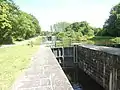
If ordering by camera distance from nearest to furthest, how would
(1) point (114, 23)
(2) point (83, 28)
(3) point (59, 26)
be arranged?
1. (1) point (114, 23)
2. (2) point (83, 28)
3. (3) point (59, 26)

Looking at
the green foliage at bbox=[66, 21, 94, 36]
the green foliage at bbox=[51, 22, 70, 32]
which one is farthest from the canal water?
the green foliage at bbox=[51, 22, 70, 32]

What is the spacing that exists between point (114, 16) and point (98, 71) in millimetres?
38064

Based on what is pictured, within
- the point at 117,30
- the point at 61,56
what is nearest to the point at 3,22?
the point at 61,56

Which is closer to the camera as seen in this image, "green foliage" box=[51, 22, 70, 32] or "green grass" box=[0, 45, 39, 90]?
"green grass" box=[0, 45, 39, 90]

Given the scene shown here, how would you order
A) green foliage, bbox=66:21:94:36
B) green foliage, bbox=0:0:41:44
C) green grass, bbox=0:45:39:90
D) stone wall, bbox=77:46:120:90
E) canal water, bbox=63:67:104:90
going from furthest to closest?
green foliage, bbox=66:21:94:36 < green foliage, bbox=0:0:41:44 < canal water, bbox=63:67:104:90 < stone wall, bbox=77:46:120:90 < green grass, bbox=0:45:39:90

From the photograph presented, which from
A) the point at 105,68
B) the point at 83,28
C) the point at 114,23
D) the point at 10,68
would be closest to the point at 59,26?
the point at 83,28

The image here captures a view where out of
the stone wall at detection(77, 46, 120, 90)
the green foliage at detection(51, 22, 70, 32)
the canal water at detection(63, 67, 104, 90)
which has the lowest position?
the canal water at detection(63, 67, 104, 90)

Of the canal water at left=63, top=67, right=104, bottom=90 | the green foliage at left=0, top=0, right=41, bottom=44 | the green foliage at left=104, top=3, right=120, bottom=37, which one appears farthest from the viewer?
the green foliage at left=104, top=3, right=120, bottom=37

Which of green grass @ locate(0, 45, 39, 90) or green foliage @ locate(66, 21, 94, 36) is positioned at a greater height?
green foliage @ locate(66, 21, 94, 36)

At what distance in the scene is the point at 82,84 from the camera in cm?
1456

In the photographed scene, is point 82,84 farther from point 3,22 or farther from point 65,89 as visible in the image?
point 3,22

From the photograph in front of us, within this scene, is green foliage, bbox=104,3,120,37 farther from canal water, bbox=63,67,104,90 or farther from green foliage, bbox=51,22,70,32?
green foliage, bbox=51,22,70,32

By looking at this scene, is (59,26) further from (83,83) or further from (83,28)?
(83,83)

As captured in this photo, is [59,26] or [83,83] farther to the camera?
[59,26]
